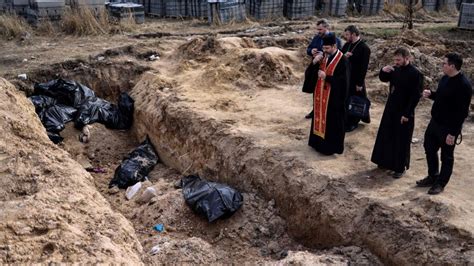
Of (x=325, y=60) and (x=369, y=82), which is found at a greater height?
(x=325, y=60)

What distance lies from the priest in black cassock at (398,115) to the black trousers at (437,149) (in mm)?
330

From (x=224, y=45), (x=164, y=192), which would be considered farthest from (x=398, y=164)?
(x=224, y=45)

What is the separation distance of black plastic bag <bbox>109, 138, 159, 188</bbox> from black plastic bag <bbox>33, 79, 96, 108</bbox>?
1827 millimetres

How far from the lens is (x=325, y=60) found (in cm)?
645

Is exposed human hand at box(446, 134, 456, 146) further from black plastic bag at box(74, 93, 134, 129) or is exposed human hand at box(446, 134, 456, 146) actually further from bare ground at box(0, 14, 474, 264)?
black plastic bag at box(74, 93, 134, 129)

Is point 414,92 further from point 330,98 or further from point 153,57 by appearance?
point 153,57

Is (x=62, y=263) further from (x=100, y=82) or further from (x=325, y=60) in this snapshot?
(x=100, y=82)

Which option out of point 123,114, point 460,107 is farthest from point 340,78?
point 123,114

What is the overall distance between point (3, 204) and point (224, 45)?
771 centimetres

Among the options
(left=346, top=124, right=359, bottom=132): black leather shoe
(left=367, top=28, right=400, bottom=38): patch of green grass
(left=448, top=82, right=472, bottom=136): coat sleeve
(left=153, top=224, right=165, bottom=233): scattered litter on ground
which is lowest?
(left=153, top=224, right=165, bottom=233): scattered litter on ground

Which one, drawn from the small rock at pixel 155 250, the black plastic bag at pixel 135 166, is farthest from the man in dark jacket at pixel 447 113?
the black plastic bag at pixel 135 166

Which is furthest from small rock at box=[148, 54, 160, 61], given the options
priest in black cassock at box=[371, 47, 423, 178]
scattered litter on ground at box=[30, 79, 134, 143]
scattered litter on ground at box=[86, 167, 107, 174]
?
priest in black cassock at box=[371, 47, 423, 178]

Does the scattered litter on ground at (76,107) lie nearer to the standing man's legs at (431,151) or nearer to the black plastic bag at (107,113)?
the black plastic bag at (107,113)

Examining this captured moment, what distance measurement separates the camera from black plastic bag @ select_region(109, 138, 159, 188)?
320 inches
